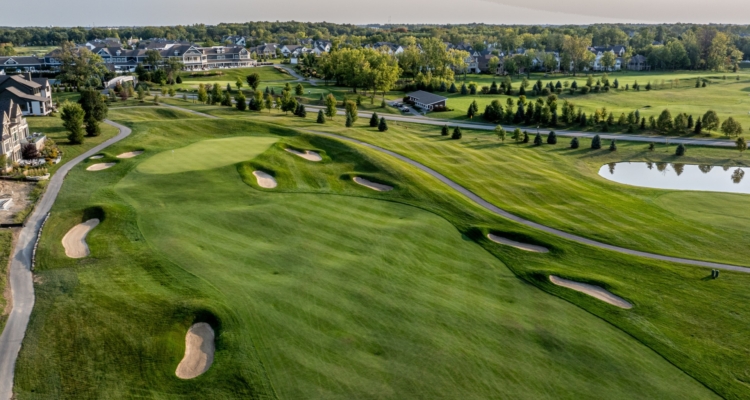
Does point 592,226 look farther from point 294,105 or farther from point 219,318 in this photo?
point 294,105

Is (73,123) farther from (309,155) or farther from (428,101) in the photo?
(428,101)

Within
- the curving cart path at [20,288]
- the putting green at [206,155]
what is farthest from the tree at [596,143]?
the curving cart path at [20,288]

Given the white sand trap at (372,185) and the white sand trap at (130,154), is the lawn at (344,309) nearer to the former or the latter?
the white sand trap at (372,185)

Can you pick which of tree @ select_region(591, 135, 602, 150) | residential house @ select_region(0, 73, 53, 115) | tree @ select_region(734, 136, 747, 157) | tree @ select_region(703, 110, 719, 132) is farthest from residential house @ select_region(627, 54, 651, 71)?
residential house @ select_region(0, 73, 53, 115)

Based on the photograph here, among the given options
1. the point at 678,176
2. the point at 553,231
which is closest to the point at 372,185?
the point at 553,231

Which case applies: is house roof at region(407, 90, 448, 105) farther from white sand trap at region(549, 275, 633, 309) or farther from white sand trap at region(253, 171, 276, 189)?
white sand trap at region(549, 275, 633, 309)

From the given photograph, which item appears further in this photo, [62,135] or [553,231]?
[62,135]
